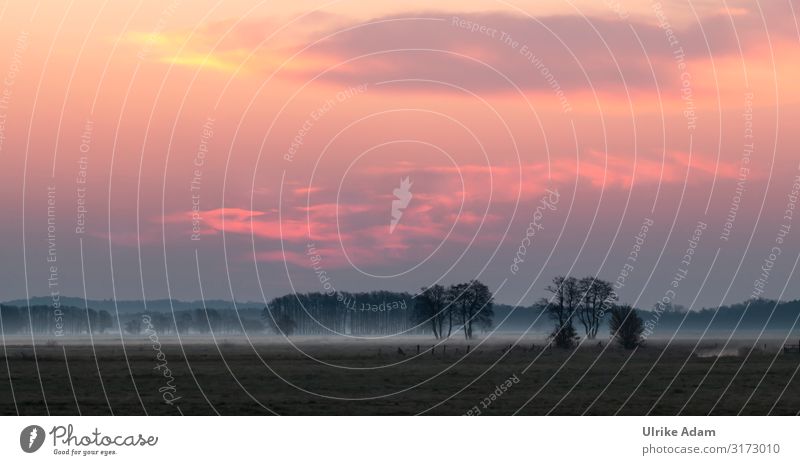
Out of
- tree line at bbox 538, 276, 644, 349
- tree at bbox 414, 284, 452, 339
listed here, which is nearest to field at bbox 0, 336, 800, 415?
tree line at bbox 538, 276, 644, 349

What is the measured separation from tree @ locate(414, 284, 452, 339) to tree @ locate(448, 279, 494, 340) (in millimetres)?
1378

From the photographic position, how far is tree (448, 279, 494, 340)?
6363 inches

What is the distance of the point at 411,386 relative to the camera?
66062mm

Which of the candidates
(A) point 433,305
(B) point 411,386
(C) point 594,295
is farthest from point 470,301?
(B) point 411,386

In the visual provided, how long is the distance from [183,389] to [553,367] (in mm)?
29165

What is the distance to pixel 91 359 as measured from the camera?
102 meters

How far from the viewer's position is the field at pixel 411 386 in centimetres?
5434

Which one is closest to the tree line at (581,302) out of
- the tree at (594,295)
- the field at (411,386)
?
the tree at (594,295)

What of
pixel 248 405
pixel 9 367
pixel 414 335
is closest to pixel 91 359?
pixel 9 367

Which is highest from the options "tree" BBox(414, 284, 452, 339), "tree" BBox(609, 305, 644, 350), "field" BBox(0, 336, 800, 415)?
"tree" BBox(414, 284, 452, 339)

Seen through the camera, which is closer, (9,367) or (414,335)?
(9,367)

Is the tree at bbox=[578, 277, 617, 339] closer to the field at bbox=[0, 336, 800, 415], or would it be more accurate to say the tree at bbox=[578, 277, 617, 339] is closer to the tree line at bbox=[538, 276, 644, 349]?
the tree line at bbox=[538, 276, 644, 349]

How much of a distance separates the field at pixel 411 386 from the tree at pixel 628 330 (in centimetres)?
1265
